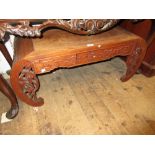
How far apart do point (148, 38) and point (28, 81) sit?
973 millimetres

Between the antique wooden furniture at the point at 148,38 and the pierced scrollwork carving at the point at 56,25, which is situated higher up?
the pierced scrollwork carving at the point at 56,25

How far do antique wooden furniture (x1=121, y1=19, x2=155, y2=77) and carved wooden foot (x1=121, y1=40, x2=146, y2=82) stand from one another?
0.56ft

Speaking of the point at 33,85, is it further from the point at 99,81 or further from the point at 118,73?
the point at 118,73

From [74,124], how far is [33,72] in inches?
16.4

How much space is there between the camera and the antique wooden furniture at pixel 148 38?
1.24 metres

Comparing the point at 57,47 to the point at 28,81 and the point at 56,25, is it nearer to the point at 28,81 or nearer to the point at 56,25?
the point at 56,25

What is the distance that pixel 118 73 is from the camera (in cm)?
143

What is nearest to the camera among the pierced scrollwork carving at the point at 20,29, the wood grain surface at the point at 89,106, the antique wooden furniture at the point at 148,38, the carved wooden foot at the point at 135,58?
the pierced scrollwork carving at the point at 20,29

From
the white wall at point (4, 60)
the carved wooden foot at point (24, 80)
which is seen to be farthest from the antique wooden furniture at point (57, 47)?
the white wall at point (4, 60)

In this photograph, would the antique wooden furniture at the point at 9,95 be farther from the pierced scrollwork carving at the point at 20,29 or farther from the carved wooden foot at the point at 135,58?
the carved wooden foot at the point at 135,58

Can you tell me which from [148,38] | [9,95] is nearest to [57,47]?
[9,95]

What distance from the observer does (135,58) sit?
1.17 meters

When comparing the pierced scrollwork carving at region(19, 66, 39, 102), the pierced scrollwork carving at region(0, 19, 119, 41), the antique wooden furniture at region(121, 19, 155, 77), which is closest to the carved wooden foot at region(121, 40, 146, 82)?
the antique wooden furniture at region(121, 19, 155, 77)
